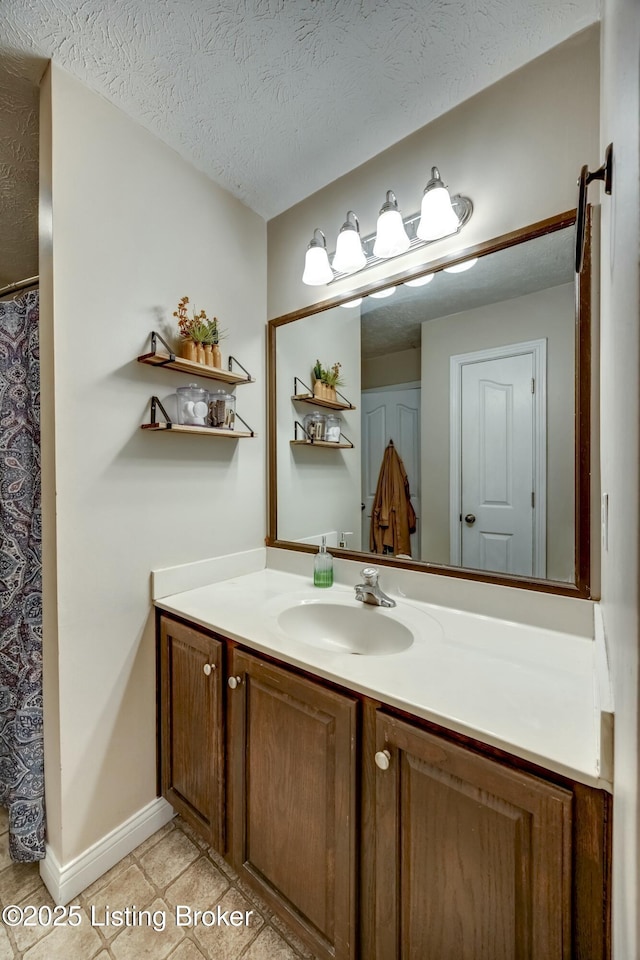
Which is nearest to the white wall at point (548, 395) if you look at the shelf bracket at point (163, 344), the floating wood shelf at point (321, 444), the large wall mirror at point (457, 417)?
the large wall mirror at point (457, 417)

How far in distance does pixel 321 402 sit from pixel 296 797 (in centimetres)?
135

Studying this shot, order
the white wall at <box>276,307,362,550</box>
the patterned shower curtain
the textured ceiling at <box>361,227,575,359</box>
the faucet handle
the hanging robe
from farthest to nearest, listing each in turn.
A: the white wall at <box>276,307,362,550</box> < the hanging robe < the faucet handle < the patterned shower curtain < the textured ceiling at <box>361,227,575,359</box>

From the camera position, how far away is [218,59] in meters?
1.13

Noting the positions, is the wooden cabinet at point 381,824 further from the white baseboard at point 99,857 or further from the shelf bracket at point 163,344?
the shelf bracket at point 163,344

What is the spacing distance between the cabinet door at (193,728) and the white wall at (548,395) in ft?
2.66

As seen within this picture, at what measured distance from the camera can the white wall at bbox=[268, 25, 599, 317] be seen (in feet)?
3.47

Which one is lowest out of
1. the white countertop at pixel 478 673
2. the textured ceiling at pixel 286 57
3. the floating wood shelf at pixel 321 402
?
the white countertop at pixel 478 673

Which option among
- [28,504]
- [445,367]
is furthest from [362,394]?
[28,504]

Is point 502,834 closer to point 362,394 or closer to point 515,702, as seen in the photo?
point 515,702

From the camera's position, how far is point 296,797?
0.98 m

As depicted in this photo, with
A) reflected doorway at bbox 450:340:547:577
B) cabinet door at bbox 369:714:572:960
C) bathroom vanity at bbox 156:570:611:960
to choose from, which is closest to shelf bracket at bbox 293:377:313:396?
reflected doorway at bbox 450:340:547:577

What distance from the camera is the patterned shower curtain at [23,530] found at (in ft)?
4.04

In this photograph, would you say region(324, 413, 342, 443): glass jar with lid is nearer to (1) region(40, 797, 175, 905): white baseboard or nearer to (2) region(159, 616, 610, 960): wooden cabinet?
(2) region(159, 616, 610, 960): wooden cabinet

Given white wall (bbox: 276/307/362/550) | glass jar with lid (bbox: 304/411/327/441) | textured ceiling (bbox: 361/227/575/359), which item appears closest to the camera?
textured ceiling (bbox: 361/227/575/359)
